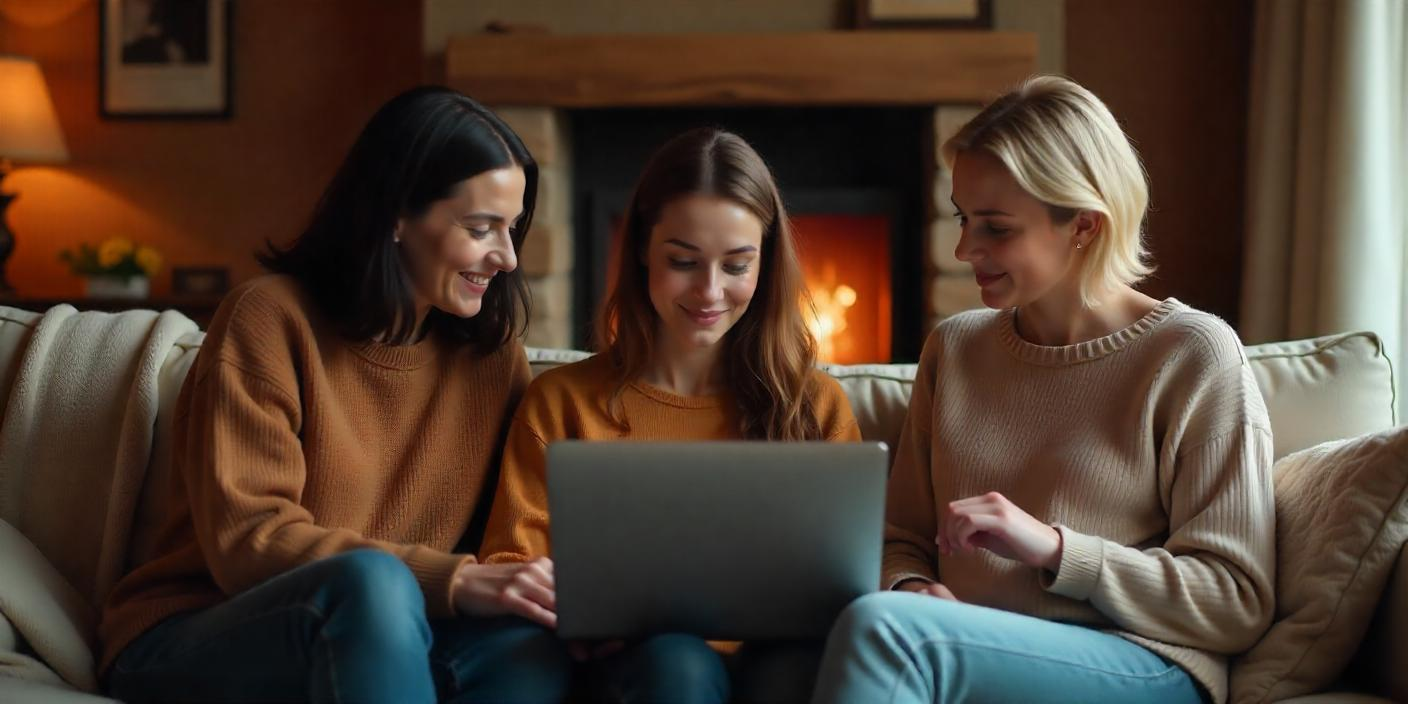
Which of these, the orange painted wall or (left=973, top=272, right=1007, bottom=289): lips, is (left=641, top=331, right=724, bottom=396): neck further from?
the orange painted wall

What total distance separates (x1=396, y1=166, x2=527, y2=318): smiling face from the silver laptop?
0.45m

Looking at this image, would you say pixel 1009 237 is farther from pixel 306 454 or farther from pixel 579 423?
pixel 306 454

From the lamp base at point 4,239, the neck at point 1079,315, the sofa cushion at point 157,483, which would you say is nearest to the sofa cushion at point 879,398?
the neck at point 1079,315

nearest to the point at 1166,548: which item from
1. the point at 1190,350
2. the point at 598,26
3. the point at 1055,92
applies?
the point at 1190,350

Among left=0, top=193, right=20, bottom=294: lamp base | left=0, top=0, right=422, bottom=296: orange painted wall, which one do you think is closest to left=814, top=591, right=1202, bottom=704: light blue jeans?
left=0, top=0, right=422, bottom=296: orange painted wall

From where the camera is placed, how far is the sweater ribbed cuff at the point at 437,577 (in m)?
1.39

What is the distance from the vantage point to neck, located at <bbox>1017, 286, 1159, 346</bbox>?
1543 millimetres

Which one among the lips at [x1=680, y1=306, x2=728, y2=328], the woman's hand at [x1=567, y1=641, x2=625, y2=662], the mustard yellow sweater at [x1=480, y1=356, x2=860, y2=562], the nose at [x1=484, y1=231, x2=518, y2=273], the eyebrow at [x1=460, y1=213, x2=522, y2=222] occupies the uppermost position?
the eyebrow at [x1=460, y1=213, x2=522, y2=222]

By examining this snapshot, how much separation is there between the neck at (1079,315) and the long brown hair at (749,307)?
0.94ft

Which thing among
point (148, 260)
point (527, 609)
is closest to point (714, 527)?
point (527, 609)

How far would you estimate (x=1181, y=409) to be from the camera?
1.42 m

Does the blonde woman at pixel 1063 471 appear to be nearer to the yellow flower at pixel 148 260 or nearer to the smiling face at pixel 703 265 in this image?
the smiling face at pixel 703 265

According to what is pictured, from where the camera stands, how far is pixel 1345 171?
2.94m

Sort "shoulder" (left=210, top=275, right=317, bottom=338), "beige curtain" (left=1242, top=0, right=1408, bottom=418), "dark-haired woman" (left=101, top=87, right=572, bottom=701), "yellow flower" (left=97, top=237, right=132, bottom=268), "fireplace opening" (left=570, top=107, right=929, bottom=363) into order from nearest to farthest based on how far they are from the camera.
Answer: "dark-haired woman" (left=101, top=87, right=572, bottom=701) → "shoulder" (left=210, top=275, right=317, bottom=338) → "beige curtain" (left=1242, top=0, right=1408, bottom=418) → "fireplace opening" (left=570, top=107, right=929, bottom=363) → "yellow flower" (left=97, top=237, right=132, bottom=268)
